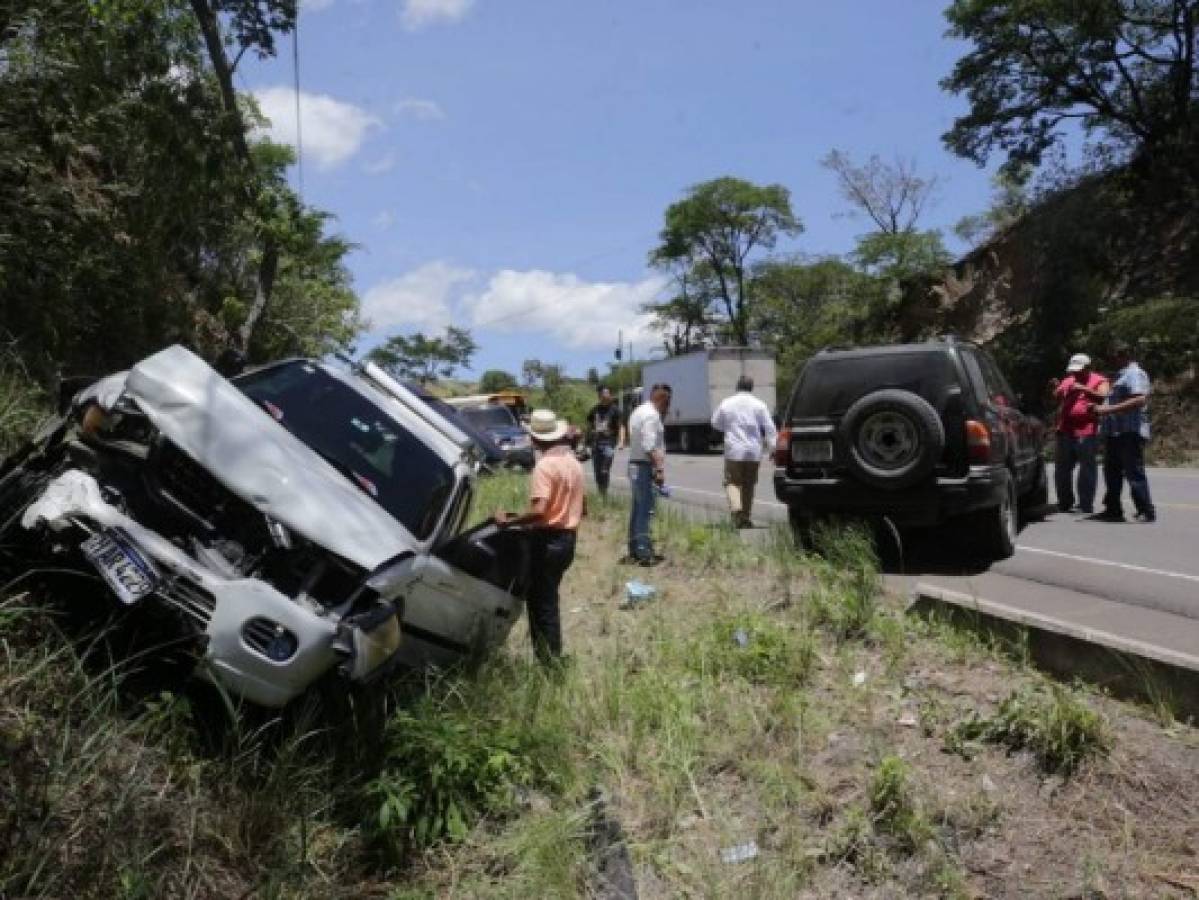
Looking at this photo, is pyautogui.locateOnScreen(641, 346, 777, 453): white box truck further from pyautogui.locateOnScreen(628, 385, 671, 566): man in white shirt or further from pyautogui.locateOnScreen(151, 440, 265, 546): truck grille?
pyautogui.locateOnScreen(151, 440, 265, 546): truck grille

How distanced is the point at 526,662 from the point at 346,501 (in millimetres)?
1706

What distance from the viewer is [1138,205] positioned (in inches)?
1170

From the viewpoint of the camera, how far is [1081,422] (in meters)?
11.4

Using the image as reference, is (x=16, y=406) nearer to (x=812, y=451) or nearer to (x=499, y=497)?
(x=499, y=497)

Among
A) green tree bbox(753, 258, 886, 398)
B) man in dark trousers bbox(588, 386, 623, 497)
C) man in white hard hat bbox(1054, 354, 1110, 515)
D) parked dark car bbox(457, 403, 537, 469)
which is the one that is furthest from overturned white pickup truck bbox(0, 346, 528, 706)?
green tree bbox(753, 258, 886, 398)

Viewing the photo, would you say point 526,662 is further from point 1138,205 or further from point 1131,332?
point 1138,205

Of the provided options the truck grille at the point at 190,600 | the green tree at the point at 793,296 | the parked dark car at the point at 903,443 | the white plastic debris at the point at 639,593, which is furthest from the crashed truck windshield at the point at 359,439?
the green tree at the point at 793,296

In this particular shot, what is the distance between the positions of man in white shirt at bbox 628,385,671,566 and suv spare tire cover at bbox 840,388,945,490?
1912 millimetres

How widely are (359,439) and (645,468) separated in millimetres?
4537

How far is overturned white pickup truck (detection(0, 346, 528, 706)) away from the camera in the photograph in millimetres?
4027

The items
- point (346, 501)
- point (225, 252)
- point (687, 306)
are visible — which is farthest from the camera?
point (687, 306)

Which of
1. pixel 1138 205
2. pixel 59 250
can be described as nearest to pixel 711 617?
pixel 59 250

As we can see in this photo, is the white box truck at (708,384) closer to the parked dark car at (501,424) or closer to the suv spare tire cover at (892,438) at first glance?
the parked dark car at (501,424)

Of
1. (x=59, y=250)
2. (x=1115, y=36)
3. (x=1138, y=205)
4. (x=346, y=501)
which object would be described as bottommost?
(x=346, y=501)
